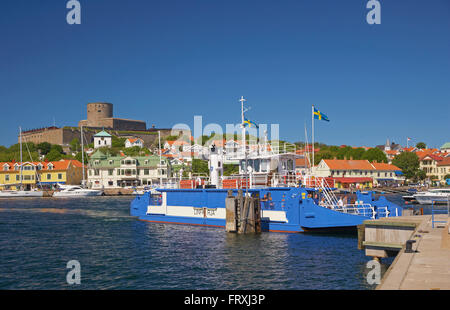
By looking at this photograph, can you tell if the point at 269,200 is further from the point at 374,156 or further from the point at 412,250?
the point at 374,156

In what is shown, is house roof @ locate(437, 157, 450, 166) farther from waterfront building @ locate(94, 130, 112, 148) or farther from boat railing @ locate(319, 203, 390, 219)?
waterfront building @ locate(94, 130, 112, 148)

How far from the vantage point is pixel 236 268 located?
67.9ft

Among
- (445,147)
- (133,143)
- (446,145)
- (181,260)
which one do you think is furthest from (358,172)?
(133,143)

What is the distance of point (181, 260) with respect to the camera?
22.8m

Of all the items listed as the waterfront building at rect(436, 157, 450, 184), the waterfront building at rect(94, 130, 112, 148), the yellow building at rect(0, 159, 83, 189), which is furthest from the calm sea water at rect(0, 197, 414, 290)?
the waterfront building at rect(94, 130, 112, 148)

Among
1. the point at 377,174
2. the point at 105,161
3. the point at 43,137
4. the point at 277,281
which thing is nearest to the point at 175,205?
the point at 277,281

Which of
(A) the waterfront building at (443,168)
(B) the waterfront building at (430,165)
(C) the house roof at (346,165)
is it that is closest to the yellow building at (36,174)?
(C) the house roof at (346,165)

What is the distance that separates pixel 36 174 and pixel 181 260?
319 feet

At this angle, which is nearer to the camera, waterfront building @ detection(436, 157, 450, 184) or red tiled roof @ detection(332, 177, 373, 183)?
red tiled roof @ detection(332, 177, 373, 183)

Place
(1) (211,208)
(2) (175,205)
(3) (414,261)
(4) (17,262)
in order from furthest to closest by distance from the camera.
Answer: (2) (175,205), (1) (211,208), (4) (17,262), (3) (414,261)

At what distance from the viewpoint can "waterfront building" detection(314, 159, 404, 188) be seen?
354ft

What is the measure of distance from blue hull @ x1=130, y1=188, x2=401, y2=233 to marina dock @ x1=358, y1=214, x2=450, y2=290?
6.42 meters
